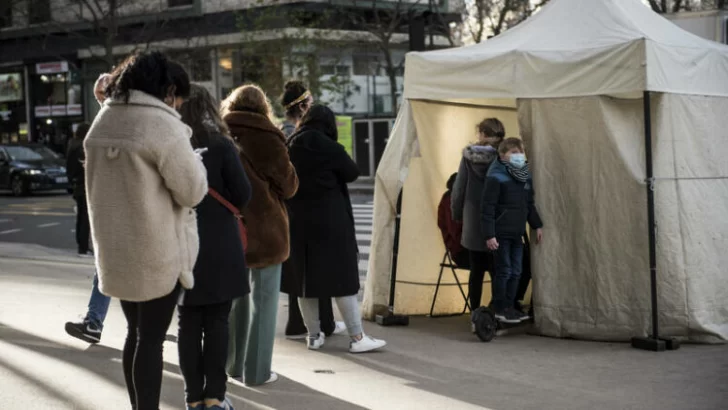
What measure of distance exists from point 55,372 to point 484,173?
3.63 m

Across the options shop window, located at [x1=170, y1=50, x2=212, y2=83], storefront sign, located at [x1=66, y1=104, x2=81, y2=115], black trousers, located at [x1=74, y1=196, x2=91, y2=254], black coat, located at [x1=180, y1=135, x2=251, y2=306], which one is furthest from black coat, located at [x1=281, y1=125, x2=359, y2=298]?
storefront sign, located at [x1=66, y1=104, x2=81, y2=115]

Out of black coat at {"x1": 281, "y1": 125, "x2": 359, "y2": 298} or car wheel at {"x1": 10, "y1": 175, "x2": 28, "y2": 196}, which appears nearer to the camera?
black coat at {"x1": 281, "y1": 125, "x2": 359, "y2": 298}

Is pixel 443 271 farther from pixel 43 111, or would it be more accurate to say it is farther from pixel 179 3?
pixel 43 111

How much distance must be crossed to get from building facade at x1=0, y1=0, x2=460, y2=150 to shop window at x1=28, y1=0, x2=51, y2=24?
0.22 ft

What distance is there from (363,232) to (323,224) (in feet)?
32.7

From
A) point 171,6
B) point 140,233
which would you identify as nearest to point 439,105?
point 140,233

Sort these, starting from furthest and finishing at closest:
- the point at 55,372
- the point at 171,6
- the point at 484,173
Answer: the point at 171,6 < the point at 484,173 < the point at 55,372

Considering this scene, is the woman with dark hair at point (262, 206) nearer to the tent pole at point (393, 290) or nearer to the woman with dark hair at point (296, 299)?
the woman with dark hair at point (296, 299)

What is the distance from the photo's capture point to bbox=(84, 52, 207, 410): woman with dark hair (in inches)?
167

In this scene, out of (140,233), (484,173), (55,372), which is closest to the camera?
(140,233)

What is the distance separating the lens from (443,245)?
905cm

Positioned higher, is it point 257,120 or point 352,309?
point 257,120

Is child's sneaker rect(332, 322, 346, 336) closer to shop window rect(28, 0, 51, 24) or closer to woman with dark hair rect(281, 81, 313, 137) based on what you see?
woman with dark hair rect(281, 81, 313, 137)

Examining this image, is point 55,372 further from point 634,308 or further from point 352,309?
point 634,308
